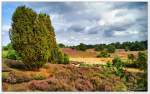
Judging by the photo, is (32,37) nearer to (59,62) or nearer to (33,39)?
(33,39)

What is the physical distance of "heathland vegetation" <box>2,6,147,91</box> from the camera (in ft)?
18.7

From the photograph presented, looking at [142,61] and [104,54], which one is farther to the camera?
[104,54]

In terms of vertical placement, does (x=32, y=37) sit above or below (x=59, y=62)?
above

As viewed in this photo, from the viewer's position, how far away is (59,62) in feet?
19.1

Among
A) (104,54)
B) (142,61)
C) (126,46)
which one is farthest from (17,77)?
(142,61)

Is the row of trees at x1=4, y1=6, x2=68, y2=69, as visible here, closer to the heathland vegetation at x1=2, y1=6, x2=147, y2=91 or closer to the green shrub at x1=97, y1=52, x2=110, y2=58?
the heathland vegetation at x1=2, y1=6, x2=147, y2=91

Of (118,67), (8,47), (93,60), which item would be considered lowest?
(118,67)

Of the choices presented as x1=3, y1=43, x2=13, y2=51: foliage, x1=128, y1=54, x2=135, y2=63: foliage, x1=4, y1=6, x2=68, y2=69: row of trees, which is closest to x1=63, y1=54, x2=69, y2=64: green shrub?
x1=4, y1=6, x2=68, y2=69: row of trees

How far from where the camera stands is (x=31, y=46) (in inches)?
227

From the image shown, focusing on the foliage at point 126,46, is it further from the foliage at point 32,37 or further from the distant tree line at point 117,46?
the foliage at point 32,37

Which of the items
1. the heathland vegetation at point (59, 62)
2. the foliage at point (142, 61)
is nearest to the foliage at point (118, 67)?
the heathland vegetation at point (59, 62)

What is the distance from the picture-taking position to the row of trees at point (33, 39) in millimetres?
5727

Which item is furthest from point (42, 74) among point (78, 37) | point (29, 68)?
point (78, 37)

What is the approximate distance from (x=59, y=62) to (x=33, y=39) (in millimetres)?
520
